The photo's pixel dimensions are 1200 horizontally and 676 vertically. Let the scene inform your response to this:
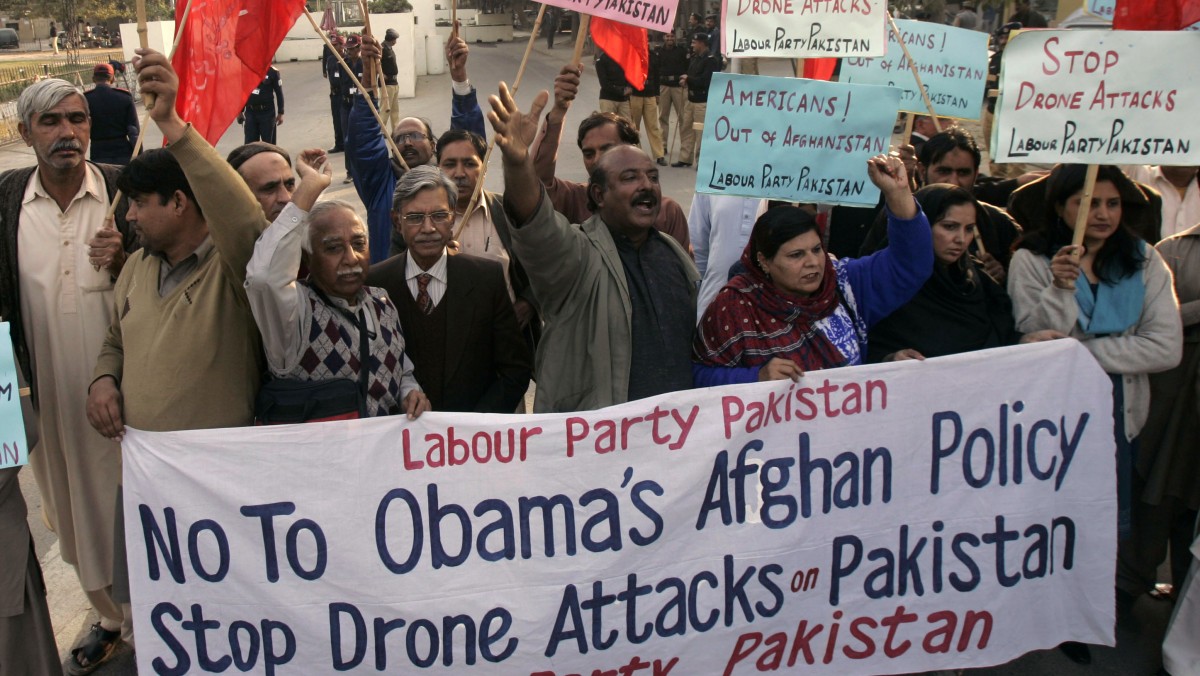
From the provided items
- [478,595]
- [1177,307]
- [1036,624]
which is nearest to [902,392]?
[1036,624]

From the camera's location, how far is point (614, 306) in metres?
3.27

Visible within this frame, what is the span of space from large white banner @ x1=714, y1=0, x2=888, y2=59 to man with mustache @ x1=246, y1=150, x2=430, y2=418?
1.82 meters

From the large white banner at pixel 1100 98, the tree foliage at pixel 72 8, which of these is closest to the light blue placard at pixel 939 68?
the large white banner at pixel 1100 98

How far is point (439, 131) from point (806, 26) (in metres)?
14.5

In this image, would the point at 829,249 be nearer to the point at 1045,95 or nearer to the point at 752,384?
the point at 1045,95

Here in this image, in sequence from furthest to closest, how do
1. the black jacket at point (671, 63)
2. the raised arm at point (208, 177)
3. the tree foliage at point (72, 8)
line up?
the tree foliage at point (72, 8), the black jacket at point (671, 63), the raised arm at point (208, 177)

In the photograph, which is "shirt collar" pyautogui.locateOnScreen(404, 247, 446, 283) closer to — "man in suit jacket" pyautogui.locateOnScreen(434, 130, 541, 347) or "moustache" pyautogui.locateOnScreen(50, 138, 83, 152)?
"man in suit jacket" pyautogui.locateOnScreen(434, 130, 541, 347)

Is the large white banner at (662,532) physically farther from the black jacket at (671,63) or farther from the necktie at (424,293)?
the black jacket at (671,63)

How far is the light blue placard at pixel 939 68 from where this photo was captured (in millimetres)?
5414

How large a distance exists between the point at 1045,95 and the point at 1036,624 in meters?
1.77

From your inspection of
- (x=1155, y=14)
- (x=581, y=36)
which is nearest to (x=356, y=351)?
(x=581, y=36)

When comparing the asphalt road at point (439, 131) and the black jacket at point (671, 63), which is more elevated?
the black jacket at point (671, 63)

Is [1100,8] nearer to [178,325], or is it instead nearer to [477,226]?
[477,226]

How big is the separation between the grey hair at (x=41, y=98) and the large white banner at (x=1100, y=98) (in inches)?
127
